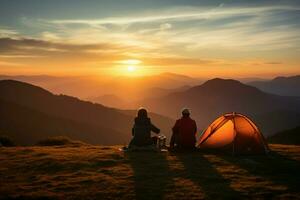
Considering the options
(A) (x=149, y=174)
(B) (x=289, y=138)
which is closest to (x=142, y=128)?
(A) (x=149, y=174)

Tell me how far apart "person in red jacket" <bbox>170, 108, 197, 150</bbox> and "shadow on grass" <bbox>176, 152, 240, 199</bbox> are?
163 centimetres

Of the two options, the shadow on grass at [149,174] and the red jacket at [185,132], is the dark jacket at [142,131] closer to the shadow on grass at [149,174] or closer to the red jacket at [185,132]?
the shadow on grass at [149,174]

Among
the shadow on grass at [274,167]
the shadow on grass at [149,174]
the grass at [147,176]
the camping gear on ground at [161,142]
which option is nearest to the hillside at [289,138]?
the grass at [147,176]

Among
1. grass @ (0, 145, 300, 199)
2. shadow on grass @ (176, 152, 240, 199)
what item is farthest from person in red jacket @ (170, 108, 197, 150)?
shadow on grass @ (176, 152, 240, 199)

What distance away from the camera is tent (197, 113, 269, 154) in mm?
23438

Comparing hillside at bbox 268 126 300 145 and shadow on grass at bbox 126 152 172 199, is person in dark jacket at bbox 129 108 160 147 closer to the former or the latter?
shadow on grass at bbox 126 152 172 199

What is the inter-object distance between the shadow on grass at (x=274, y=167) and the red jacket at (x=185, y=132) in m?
2.76

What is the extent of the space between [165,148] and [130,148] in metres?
2.32

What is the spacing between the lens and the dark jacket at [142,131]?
78.1 ft

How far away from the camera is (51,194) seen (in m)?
14.2

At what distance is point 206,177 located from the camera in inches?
662

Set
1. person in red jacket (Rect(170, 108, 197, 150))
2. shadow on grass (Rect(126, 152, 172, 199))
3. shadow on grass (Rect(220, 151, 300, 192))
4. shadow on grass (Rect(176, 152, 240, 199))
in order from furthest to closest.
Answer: person in red jacket (Rect(170, 108, 197, 150))
shadow on grass (Rect(220, 151, 300, 192))
shadow on grass (Rect(126, 152, 172, 199))
shadow on grass (Rect(176, 152, 240, 199))

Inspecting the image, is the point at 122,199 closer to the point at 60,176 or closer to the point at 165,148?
the point at 60,176

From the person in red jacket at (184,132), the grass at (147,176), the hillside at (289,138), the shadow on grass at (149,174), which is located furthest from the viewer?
the hillside at (289,138)
